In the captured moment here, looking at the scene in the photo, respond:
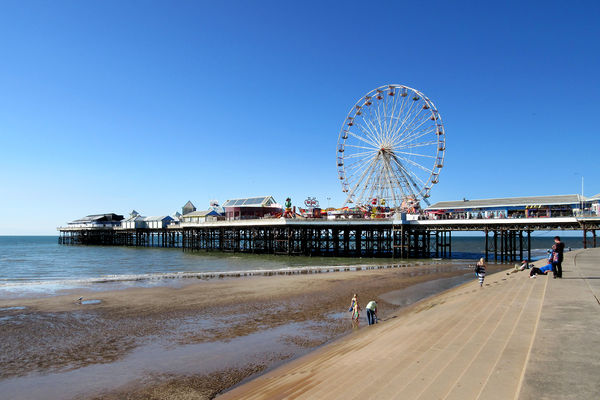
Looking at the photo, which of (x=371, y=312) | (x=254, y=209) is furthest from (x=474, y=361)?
(x=254, y=209)

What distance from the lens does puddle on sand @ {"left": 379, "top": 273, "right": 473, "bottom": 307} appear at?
19.0 meters

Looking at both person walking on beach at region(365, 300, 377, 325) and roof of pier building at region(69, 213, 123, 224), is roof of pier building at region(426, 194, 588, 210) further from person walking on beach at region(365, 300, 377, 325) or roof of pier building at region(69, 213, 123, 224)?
roof of pier building at region(69, 213, 123, 224)

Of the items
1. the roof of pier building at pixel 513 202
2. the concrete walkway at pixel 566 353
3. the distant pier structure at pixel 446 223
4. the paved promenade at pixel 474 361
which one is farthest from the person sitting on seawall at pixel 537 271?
the roof of pier building at pixel 513 202

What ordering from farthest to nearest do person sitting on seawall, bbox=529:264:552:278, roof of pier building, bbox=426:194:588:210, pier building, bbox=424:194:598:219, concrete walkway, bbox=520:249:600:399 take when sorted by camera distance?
roof of pier building, bbox=426:194:588:210 → pier building, bbox=424:194:598:219 → person sitting on seawall, bbox=529:264:552:278 → concrete walkway, bbox=520:249:600:399

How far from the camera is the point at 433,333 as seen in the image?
27.8 feet

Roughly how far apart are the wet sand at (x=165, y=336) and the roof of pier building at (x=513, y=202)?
101 feet

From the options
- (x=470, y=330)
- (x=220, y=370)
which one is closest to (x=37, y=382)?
(x=220, y=370)

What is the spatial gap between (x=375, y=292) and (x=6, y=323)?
17.1 metres

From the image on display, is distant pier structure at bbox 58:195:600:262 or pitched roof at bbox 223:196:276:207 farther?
pitched roof at bbox 223:196:276:207

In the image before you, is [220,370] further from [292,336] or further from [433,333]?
[433,333]

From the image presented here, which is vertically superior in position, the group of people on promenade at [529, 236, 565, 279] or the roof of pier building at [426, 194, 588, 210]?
the roof of pier building at [426, 194, 588, 210]

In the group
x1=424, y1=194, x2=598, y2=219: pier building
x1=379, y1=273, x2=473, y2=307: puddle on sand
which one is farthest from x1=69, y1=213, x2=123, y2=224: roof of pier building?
x1=379, y1=273, x2=473, y2=307: puddle on sand

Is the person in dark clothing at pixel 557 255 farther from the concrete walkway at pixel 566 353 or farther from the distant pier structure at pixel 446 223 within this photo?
the distant pier structure at pixel 446 223

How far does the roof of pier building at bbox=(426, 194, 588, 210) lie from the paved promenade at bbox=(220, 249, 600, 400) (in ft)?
136
